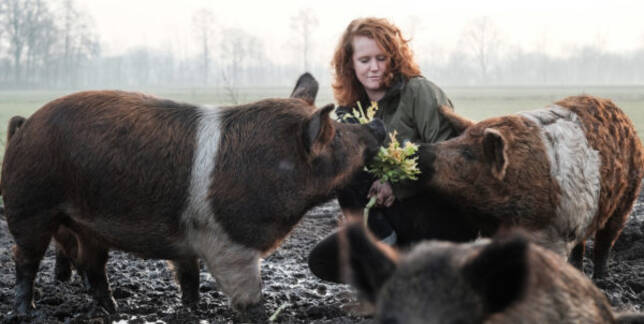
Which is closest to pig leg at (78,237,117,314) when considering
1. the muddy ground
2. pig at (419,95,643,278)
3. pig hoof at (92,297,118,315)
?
pig hoof at (92,297,118,315)

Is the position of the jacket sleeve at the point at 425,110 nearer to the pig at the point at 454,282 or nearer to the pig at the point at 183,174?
the pig at the point at 183,174

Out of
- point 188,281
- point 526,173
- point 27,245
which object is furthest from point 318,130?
point 27,245

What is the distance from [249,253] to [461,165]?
1.65 metres

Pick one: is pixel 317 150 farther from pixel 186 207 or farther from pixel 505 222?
pixel 505 222

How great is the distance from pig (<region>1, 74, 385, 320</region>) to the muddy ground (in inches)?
23.7

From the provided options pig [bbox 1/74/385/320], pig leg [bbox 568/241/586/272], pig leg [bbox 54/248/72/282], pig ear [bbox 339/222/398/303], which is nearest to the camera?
pig ear [bbox 339/222/398/303]

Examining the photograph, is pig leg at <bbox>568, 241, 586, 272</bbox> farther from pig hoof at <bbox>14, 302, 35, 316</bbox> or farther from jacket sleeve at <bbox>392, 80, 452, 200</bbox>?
pig hoof at <bbox>14, 302, 35, 316</bbox>

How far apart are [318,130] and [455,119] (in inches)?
56.1

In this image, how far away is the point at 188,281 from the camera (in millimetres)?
4910

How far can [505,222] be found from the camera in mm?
4590

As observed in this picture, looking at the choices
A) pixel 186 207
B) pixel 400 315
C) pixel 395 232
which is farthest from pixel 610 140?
pixel 400 315

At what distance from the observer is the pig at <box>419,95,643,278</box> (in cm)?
451

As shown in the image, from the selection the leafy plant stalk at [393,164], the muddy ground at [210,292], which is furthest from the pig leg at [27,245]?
the leafy plant stalk at [393,164]

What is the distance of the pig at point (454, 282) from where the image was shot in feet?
5.71
